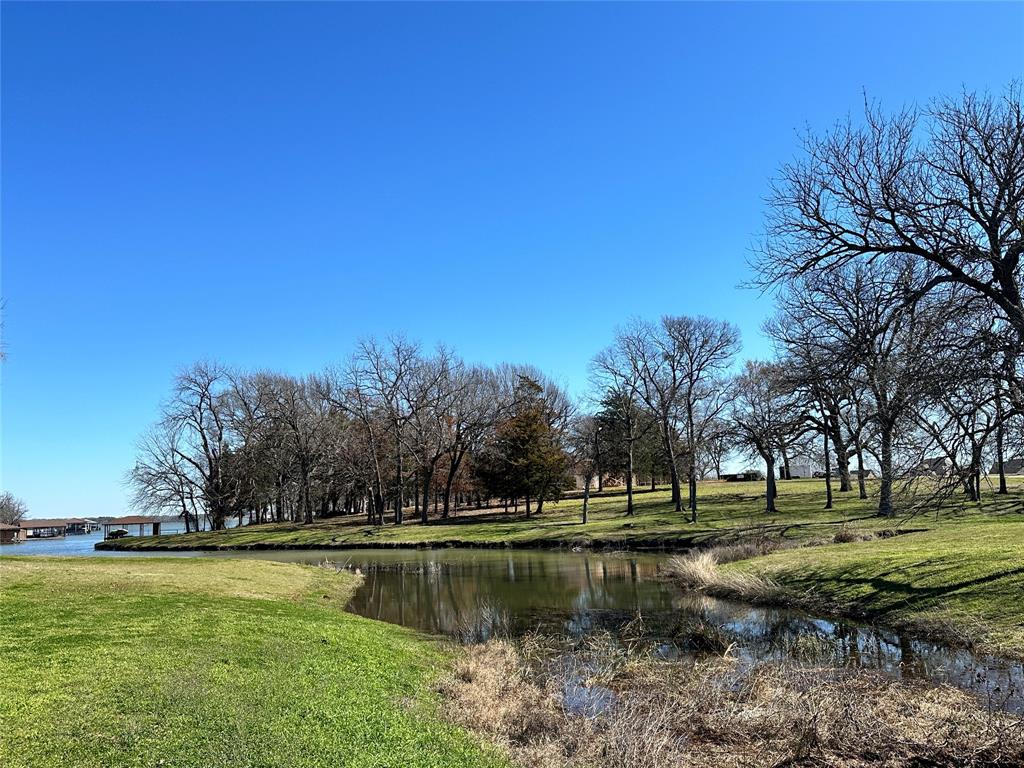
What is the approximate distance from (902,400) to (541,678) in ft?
28.9

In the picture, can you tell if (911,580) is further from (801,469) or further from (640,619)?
(801,469)

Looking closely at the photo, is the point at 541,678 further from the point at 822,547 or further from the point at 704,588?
the point at 822,547

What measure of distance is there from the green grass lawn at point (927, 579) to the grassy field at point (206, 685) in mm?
10051

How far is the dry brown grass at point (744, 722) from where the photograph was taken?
694cm

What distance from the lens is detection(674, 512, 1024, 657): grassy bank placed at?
12.7 metres

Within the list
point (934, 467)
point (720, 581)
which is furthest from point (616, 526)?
point (934, 467)

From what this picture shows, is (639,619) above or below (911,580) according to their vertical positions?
below

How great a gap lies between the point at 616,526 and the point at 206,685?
35.4m

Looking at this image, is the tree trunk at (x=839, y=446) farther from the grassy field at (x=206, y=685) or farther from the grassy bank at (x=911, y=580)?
the grassy field at (x=206, y=685)

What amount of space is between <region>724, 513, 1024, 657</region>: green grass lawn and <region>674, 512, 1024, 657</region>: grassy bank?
20 millimetres

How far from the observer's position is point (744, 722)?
8.12m

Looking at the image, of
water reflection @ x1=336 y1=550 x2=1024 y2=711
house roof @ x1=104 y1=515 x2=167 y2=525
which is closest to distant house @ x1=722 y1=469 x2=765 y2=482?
water reflection @ x1=336 y1=550 x2=1024 y2=711

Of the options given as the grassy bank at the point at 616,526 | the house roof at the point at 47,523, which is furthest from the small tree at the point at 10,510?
the grassy bank at the point at 616,526

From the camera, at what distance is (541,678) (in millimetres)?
10719
